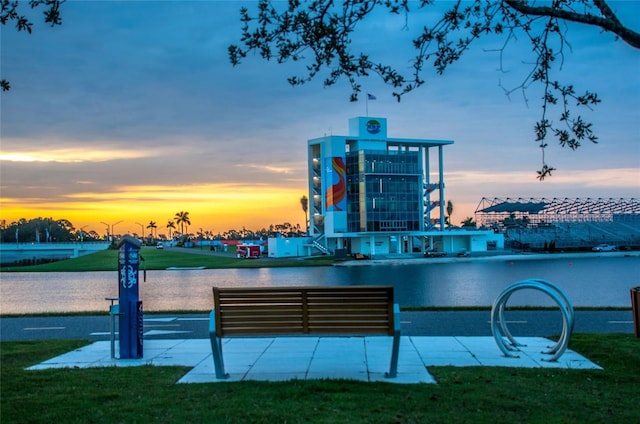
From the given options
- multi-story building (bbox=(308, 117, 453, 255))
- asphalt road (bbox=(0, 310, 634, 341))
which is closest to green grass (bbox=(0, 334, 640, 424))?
asphalt road (bbox=(0, 310, 634, 341))

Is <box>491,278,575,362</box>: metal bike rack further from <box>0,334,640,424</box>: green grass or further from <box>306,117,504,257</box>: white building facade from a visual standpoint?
<box>306,117,504,257</box>: white building facade

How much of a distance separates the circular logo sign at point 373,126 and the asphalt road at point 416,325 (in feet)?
286

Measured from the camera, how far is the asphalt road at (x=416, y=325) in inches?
502

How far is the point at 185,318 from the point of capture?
50.6 feet

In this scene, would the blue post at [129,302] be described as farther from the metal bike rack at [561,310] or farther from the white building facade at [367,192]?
Answer: the white building facade at [367,192]

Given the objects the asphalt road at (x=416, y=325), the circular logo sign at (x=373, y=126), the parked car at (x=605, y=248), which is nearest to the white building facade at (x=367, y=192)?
the circular logo sign at (x=373, y=126)

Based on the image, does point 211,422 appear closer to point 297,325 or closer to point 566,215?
point 297,325

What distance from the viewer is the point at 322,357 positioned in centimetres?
958

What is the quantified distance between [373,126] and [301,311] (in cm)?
9527

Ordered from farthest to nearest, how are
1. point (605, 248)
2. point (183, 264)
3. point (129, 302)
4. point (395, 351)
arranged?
point (605, 248) → point (183, 264) → point (129, 302) → point (395, 351)

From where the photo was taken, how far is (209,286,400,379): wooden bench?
8461mm

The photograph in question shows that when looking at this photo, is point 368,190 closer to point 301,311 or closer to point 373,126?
point 373,126

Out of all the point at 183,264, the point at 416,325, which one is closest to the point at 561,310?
the point at 416,325

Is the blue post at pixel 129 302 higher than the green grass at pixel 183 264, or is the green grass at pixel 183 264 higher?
the blue post at pixel 129 302
